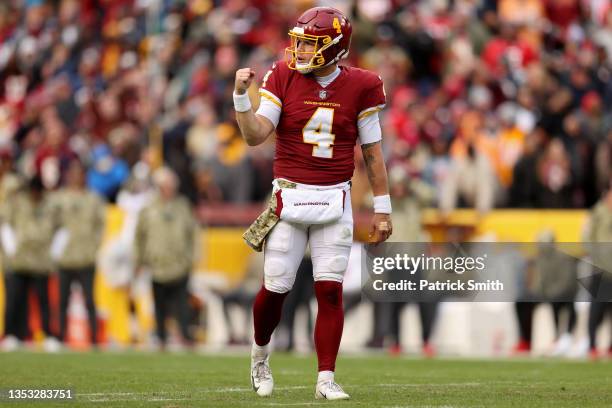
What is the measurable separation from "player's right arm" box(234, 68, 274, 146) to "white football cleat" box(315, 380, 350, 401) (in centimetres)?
147

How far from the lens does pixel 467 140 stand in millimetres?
18734

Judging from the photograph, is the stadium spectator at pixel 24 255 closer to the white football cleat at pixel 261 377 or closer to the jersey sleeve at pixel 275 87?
the white football cleat at pixel 261 377

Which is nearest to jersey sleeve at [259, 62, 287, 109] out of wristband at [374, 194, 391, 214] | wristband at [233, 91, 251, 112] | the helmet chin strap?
the helmet chin strap

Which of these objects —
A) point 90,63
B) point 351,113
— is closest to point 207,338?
point 90,63

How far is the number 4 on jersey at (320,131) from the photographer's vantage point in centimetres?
919

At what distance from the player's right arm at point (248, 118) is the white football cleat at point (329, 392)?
1.47 metres

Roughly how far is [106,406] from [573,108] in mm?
11715

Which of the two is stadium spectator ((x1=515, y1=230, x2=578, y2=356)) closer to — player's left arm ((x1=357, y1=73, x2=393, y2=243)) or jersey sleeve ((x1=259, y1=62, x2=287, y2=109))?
player's left arm ((x1=357, y1=73, x2=393, y2=243))

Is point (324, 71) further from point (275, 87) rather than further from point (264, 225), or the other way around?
point (264, 225)

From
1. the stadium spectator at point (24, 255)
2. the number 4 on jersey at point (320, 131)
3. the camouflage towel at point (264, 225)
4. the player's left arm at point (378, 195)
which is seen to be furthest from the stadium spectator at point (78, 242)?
the number 4 on jersey at point (320, 131)

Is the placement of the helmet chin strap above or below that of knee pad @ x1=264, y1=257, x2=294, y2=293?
above

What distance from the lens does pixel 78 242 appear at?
1795cm

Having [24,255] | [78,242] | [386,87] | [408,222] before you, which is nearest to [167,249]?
[78,242]

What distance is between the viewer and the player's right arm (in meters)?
8.74
